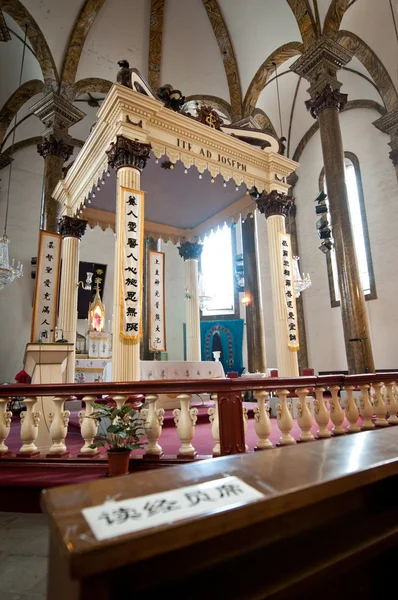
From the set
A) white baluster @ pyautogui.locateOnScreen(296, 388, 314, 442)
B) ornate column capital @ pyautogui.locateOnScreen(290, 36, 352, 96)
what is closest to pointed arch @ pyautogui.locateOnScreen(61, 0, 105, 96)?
ornate column capital @ pyautogui.locateOnScreen(290, 36, 352, 96)

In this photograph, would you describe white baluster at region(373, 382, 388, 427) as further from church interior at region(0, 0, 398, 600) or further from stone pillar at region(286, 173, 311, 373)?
stone pillar at region(286, 173, 311, 373)

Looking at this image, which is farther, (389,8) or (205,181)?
(389,8)

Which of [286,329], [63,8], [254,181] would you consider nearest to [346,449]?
[286,329]

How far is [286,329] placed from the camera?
18.2 feet

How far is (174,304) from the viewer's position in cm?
1412

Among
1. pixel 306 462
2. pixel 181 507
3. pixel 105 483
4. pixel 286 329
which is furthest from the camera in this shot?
pixel 286 329

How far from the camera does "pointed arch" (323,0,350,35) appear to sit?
7004 millimetres

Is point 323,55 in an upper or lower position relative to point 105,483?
upper

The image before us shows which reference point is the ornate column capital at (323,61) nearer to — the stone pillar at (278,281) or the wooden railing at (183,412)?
the stone pillar at (278,281)

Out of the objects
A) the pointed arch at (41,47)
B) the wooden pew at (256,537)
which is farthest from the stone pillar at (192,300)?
the wooden pew at (256,537)

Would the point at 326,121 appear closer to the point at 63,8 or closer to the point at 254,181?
the point at 254,181

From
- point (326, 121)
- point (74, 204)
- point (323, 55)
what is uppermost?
point (323, 55)

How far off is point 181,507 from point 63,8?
10.9 metres

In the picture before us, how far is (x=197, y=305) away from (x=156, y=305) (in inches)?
52.0
